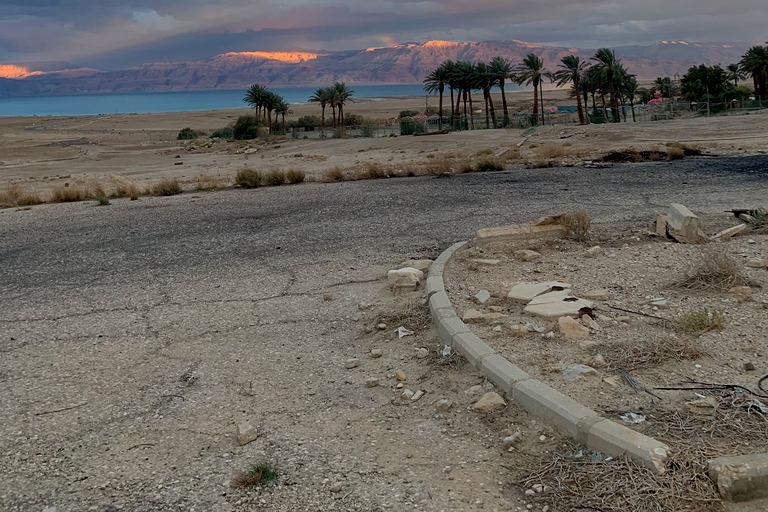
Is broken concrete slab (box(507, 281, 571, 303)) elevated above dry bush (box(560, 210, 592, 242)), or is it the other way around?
dry bush (box(560, 210, 592, 242))

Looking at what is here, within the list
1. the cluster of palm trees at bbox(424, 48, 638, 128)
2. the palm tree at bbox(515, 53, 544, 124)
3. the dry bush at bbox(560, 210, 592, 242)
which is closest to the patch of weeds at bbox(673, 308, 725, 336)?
the dry bush at bbox(560, 210, 592, 242)

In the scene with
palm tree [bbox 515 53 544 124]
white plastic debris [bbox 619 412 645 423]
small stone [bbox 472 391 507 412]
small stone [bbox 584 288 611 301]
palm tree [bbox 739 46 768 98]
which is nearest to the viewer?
white plastic debris [bbox 619 412 645 423]

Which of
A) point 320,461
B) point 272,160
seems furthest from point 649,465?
point 272,160

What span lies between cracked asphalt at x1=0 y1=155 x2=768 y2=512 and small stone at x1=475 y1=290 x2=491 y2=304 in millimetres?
934

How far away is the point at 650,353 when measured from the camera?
539 cm

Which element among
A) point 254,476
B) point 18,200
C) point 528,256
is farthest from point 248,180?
point 254,476

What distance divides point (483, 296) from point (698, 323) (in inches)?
86.0

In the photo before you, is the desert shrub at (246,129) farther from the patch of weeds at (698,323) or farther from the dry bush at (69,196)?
the patch of weeds at (698,323)

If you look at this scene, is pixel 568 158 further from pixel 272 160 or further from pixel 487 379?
pixel 272 160

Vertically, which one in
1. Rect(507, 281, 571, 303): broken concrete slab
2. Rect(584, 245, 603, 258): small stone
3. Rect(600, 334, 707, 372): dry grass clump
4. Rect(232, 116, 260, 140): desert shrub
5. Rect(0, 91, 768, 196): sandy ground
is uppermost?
Rect(232, 116, 260, 140): desert shrub

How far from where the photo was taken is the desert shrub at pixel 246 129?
72.3 m

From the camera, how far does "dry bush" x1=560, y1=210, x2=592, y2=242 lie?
9898 mm

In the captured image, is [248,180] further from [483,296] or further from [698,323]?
[698,323]

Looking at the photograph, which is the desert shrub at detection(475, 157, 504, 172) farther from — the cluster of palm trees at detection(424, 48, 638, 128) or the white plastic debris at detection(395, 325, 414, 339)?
the cluster of palm trees at detection(424, 48, 638, 128)
